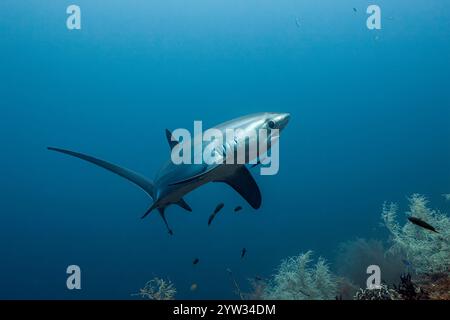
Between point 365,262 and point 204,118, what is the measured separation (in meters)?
98.4

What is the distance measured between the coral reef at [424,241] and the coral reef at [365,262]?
1.38 m

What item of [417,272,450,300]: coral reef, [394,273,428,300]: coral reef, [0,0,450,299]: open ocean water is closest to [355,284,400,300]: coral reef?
[394,273,428,300]: coral reef

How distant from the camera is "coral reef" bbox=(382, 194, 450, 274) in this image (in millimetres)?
7703

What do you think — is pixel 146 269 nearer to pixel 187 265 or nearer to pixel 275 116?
pixel 187 265

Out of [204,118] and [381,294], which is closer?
[381,294]

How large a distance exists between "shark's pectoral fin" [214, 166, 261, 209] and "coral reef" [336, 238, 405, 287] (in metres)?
6.14

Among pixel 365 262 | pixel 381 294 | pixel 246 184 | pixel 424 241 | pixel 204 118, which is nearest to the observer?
pixel 381 294

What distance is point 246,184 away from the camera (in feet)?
20.7

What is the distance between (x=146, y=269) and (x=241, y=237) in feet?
70.9

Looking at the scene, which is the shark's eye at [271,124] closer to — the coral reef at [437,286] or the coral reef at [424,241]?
the coral reef at [437,286]

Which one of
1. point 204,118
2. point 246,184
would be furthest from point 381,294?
point 204,118

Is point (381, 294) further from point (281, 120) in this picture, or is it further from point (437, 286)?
point (281, 120)

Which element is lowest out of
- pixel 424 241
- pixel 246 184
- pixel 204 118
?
pixel 424 241
